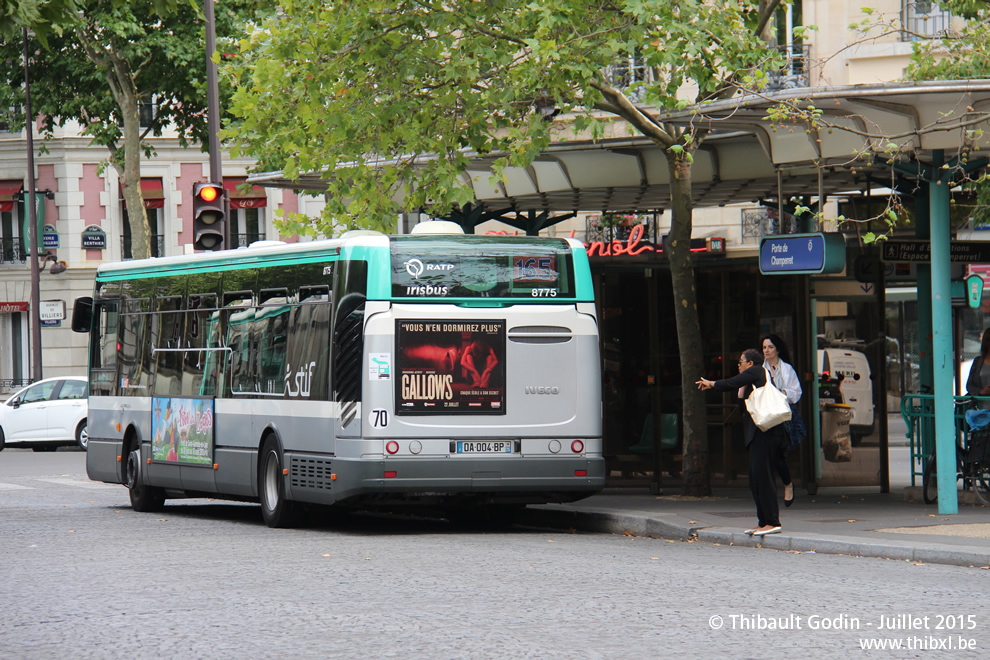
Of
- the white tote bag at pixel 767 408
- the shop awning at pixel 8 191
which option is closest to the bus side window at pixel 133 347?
the white tote bag at pixel 767 408

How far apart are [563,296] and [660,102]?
6.58 ft

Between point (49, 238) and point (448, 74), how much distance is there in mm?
30644

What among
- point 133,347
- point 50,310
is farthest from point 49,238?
point 133,347

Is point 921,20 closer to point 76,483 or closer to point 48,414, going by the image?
point 76,483

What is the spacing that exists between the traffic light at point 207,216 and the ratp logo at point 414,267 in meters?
5.92

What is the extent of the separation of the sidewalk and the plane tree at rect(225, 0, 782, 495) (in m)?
1.11

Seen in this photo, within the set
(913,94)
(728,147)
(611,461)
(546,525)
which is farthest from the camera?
(611,461)


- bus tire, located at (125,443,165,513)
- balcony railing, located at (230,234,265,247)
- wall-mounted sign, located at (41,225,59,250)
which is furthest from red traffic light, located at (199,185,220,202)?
wall-mounted sign, located at (41,225,59,250)

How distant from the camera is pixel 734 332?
16.9 m

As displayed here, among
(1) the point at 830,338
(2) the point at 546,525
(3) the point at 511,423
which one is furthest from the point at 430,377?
(1) the point at 830,338

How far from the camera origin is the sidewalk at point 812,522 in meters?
11.3

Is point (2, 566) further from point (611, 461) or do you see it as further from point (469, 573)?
point (611, 461)

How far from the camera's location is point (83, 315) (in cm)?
1833

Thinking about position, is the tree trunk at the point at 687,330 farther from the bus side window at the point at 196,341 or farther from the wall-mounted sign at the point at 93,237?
the wall-mounted sign at the point at 93,237
